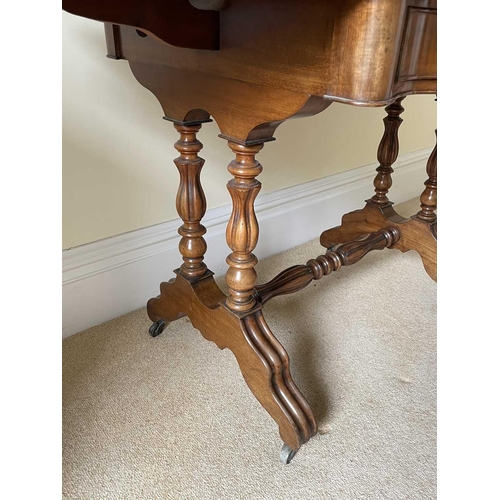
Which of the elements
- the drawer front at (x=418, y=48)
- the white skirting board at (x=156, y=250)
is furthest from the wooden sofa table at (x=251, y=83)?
the white skirting board at (x=156, y=250)

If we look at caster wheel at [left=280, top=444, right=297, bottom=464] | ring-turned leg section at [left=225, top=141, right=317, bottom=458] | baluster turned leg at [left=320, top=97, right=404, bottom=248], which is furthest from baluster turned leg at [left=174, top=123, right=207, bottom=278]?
baluster turned leg at [left=320, top=97, right=404, bottom=248]

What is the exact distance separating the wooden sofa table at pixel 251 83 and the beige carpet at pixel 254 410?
0.06 metres

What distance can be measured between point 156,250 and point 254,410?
45 centimetres

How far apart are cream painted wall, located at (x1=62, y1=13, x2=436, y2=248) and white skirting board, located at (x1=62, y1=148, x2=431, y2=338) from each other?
0.03m

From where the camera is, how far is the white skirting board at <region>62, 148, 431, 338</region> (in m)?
0.98

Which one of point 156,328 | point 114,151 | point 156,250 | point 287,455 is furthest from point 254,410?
point 114,151

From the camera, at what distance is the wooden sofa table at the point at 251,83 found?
1.59ft

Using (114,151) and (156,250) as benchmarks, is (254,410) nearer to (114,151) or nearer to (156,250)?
(156,250)

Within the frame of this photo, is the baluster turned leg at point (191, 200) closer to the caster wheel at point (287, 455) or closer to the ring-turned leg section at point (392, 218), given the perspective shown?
the caster wheel at point (287, 455)

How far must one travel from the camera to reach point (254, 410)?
31.7 inches

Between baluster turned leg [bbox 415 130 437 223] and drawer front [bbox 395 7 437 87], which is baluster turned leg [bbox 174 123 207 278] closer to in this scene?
drawer front [bbox 395 7 437 87]
